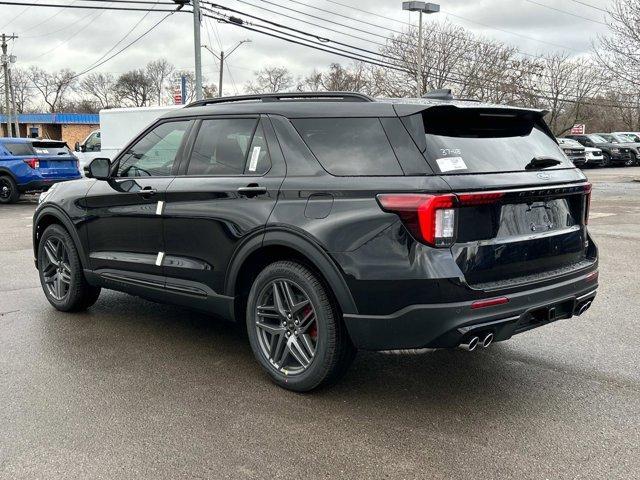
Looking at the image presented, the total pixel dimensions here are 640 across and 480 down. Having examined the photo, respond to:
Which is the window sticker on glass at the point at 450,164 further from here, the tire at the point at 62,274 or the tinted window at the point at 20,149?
the tinted window at the point at 20,149

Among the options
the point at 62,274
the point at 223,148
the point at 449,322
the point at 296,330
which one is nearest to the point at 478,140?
the point at 449,322

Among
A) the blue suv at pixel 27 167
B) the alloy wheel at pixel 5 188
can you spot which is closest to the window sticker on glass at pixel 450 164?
the blue suv at pixel 27 167

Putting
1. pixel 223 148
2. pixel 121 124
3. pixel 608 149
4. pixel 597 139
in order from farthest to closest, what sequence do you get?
1. pixel 597 139
2. pixel 608 149
3. pixel 121 124
4. pixel 223 148

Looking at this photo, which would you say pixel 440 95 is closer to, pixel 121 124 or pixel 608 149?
pixel 121 124

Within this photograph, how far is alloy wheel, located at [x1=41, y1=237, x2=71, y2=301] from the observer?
5559 millimetres

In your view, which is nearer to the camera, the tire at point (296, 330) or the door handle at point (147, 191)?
the tire at point (296, 330)

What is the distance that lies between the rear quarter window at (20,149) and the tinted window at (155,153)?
12.5 m

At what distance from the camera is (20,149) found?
1592 centimetres

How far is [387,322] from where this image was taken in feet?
10.8

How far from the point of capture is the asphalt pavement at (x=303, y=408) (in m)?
2.97

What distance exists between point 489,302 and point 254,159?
5.65 feet

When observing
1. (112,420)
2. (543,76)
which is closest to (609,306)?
(112,420)

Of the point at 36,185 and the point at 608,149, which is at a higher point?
the point at 608,149

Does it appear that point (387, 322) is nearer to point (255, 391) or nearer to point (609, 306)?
point (255, 391)
